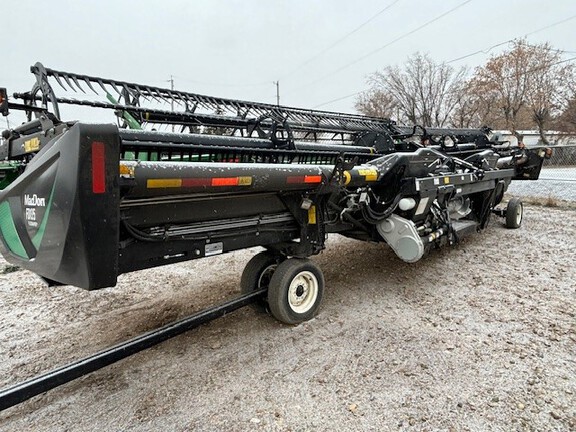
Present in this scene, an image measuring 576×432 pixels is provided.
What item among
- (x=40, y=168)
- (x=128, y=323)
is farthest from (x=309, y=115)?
(x=40, y=168)

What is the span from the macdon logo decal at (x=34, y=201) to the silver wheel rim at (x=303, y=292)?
1764 millimetres

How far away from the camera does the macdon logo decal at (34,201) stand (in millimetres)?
2049

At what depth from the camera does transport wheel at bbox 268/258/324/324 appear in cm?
298

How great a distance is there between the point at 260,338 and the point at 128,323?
1145 millimetres

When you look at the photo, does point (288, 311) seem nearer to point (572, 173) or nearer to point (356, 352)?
point (356, 352)

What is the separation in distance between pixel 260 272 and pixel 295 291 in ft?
1.23

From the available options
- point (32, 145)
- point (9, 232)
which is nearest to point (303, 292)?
point (9, 232)

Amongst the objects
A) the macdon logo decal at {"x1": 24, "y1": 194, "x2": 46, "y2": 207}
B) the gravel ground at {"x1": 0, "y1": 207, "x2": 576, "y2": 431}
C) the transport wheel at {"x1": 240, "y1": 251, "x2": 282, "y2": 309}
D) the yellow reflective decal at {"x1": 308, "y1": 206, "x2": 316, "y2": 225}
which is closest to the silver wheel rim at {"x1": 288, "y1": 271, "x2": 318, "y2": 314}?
the gravel ground at {"x1": 0, "y1": 207, "x2": 576, "y2": 431}

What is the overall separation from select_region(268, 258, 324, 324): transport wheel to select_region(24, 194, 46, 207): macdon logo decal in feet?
5.39

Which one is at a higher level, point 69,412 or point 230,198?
point 230,198

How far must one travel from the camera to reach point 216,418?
81.9 inches

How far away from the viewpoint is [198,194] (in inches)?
93.1

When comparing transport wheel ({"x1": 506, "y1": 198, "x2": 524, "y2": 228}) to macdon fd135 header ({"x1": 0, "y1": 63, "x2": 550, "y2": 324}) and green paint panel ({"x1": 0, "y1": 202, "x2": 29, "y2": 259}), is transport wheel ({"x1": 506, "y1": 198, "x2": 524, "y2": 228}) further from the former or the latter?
green paint panel ({"x1": 0, "y1": 202, "x2": 29, "y2": 259})

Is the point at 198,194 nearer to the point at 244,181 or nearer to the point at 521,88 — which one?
the point at 244,181
